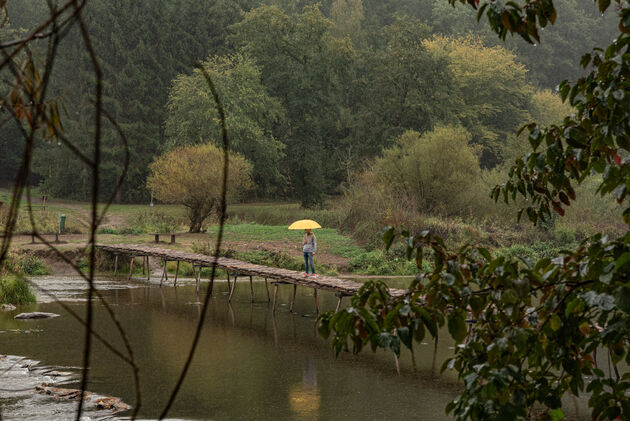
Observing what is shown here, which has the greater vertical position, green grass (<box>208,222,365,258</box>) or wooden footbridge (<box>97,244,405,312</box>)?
green grass (<box>208,222,365,258</box>)

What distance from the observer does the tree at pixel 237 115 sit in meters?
35.6

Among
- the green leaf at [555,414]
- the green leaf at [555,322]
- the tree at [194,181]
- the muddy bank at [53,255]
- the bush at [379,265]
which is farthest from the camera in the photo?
the tree at [194,181]

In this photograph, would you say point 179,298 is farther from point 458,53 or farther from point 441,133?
point 458,53

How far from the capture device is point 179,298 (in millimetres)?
18828

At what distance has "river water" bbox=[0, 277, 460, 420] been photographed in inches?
366

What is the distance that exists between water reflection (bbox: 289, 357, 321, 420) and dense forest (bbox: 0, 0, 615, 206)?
25.5 metres

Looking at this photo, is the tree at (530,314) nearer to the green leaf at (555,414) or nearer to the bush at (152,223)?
the green leaf at (555,414)

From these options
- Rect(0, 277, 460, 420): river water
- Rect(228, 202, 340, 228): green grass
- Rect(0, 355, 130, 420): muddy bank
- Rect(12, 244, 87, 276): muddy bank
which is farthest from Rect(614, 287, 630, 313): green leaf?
Rect(228, 202, 340, 228): green grass

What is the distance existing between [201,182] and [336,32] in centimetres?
2222

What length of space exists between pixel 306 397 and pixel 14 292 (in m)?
9.98

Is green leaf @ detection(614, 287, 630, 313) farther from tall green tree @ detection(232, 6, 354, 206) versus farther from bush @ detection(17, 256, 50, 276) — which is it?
tall green tree @ detection(232, 6, 354, 206)

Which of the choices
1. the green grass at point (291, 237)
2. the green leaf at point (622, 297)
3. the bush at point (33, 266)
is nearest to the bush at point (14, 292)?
the bush at point (33, 266)

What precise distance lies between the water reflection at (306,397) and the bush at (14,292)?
337 inches

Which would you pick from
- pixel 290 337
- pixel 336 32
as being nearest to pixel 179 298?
pixel 290 337
